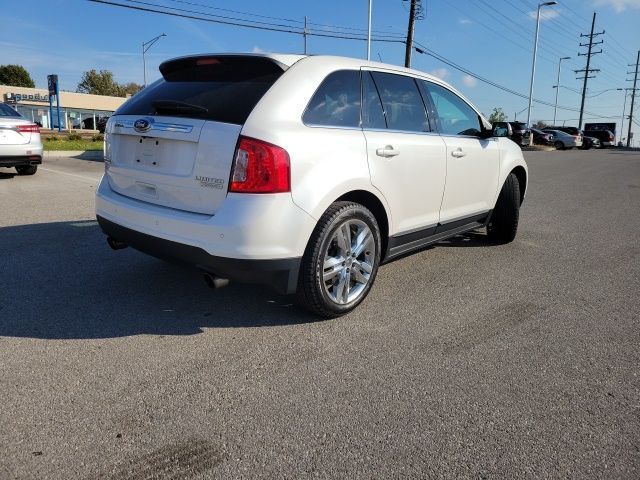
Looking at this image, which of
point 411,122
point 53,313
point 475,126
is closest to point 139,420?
point 53,313

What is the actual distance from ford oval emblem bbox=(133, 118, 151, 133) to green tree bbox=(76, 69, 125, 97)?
83.6 meters

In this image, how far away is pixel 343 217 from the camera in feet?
11.0

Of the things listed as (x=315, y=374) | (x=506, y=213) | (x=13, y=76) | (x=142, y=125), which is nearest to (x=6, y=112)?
(x=142, y=125)

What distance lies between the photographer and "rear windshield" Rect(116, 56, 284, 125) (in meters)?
3.09

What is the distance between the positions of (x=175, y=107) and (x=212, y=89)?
26cm

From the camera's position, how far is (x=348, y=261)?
3541 mm

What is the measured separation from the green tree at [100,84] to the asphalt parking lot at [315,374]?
8242cm

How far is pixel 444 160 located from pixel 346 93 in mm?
1214

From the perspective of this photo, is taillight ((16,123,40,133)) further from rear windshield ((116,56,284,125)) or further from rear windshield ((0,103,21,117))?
rear windshield ((116,56,284,125))

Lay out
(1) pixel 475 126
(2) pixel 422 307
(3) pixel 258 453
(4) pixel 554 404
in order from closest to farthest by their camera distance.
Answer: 1. (3) pixel 258 453
2. (4) pixel 554 404
3. (2) pixel 422 307
4. (1) pixel 475 126

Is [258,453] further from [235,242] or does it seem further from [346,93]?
[346,93]

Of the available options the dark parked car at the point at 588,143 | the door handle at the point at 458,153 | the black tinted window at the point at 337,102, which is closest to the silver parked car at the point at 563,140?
the dark parked car at the point at 588,143

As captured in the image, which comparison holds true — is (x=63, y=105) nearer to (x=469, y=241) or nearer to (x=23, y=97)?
(x=23, y=97)

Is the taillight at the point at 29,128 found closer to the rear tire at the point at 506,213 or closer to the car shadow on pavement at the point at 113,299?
the car shadow on pavement at the point at 113,299
